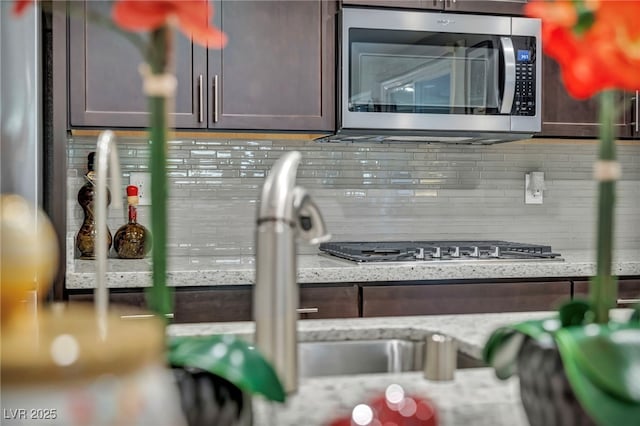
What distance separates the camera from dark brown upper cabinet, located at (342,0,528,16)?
2.70 m

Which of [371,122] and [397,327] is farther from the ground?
[371,122]

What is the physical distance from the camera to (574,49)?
53 centimetres

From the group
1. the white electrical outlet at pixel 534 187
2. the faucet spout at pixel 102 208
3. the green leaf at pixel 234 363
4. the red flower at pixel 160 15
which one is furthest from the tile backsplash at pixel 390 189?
the red flower at pixel 160 15

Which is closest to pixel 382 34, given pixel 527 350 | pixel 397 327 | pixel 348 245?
pixel 348 245

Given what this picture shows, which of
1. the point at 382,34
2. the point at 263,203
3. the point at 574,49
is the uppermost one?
the point at 382,34

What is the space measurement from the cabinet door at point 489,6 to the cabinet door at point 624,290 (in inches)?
41.9

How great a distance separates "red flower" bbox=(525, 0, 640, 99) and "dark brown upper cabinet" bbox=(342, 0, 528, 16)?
2216 millimetres

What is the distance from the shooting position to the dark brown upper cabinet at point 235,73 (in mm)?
2520

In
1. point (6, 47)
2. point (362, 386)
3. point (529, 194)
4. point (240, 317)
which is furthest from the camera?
point (529, 194)

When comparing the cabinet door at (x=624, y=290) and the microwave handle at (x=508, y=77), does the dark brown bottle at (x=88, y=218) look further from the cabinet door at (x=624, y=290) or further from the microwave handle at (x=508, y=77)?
the cabinet door at (x=624, y=290)

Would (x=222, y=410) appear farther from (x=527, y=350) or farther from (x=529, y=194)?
(x=529, y=194)

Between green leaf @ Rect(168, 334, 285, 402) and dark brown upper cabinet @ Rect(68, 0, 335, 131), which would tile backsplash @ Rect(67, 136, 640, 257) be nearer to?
dark brown upper cabinet @ Rect(68, 0, 335, 131)

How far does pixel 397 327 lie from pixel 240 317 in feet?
3.83

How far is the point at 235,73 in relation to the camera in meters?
2.64
